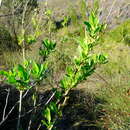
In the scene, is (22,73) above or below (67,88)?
above

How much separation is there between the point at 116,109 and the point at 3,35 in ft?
14.2

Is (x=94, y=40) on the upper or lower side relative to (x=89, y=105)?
upper

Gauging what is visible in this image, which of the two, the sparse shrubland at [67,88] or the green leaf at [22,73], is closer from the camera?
the green leaf at [22,73]

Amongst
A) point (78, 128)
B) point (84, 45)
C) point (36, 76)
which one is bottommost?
point (78, 128)

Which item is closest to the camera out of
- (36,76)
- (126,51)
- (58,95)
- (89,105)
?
(36,76)

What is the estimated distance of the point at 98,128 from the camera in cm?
389

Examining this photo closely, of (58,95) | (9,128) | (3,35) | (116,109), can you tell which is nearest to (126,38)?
(3,35)

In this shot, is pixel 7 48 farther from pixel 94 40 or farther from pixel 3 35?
pixel 94 40

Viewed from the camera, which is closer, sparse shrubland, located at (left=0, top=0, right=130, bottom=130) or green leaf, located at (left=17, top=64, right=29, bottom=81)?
green leaf, located at (left=17, top=64, right=29, bottom=81)

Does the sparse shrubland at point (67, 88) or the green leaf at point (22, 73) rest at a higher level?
the green leaf at point (22, 73)

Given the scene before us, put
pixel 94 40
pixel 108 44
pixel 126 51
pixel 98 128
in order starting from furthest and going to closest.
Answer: pixel 108 44, pixel 126 51, pixel 98 128, pixel 94 40

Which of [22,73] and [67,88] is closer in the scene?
[22,73]

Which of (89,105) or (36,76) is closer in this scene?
→ (36,76)

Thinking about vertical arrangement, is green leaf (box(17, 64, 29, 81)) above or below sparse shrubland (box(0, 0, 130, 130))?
above
